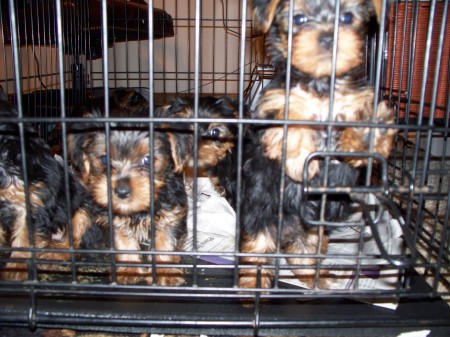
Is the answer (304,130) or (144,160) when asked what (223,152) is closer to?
(144,160)

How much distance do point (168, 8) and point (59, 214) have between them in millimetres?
5254

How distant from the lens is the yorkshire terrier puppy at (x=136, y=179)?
2.12 m

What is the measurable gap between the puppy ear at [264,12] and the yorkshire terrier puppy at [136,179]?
67cm

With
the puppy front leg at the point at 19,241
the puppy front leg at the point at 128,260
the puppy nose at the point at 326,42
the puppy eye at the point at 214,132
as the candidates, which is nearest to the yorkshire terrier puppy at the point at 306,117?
the puppy nose at the point at 326,42

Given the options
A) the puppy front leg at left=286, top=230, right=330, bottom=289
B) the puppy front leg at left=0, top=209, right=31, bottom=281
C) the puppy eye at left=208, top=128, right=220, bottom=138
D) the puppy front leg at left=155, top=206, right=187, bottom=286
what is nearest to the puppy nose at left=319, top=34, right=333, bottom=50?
the puppy front leg at left=286, top=230, right=330, bottom=289

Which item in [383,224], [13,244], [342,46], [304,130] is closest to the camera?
[342,46]

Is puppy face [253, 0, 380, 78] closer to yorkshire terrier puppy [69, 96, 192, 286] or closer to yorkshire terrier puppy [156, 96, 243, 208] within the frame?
yorkshire terrier puppy [69, 96, 192, 286]

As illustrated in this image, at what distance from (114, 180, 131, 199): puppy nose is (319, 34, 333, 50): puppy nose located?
3.40 feet

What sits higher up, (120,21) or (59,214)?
(120,21)

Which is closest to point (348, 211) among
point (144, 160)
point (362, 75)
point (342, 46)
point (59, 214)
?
point (362, 75)

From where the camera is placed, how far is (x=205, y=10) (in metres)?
6.71

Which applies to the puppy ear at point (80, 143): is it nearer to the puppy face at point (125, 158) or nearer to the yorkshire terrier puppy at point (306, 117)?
the puppy face at point (125, 158)

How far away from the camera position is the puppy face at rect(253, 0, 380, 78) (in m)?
1.69

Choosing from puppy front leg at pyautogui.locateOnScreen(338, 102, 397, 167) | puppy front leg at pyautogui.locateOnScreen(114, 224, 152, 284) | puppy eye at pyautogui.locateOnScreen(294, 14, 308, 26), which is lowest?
puppy front leg at pyautogui.locateOnScreen(114, 224, 152, 284)
